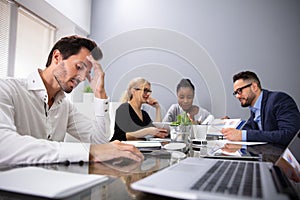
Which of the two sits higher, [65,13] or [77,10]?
[77,10]

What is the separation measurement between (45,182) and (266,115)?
185cm

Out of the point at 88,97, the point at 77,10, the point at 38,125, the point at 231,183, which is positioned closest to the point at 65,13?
the point at 77,10

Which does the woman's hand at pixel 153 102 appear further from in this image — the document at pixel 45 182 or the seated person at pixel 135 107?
the document at pixel 45 182

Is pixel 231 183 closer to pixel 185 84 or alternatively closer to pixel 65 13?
pixel 185 84

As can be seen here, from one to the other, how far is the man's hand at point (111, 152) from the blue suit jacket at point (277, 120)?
44.6 inches

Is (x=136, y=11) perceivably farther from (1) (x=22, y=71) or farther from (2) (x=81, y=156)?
(2) (x=81, y=156)

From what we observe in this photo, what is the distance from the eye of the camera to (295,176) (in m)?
0.55

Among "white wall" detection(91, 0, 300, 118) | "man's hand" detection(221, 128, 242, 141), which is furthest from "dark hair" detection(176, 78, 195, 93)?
"white wall" detection(91, 0, 300, 118)

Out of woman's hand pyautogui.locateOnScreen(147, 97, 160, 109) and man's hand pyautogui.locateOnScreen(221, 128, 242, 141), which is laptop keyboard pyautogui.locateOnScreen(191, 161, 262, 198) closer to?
woman's hand pyautogui.locateOnScreen(147, 97, 160, 109)

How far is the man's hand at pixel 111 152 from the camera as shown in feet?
2.11

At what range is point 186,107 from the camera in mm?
768

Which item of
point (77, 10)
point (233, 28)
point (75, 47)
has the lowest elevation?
point (75, 47)

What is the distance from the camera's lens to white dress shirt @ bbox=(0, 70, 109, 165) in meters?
0.59

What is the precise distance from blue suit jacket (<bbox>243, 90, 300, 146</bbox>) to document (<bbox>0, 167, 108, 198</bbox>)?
4.63 feet
